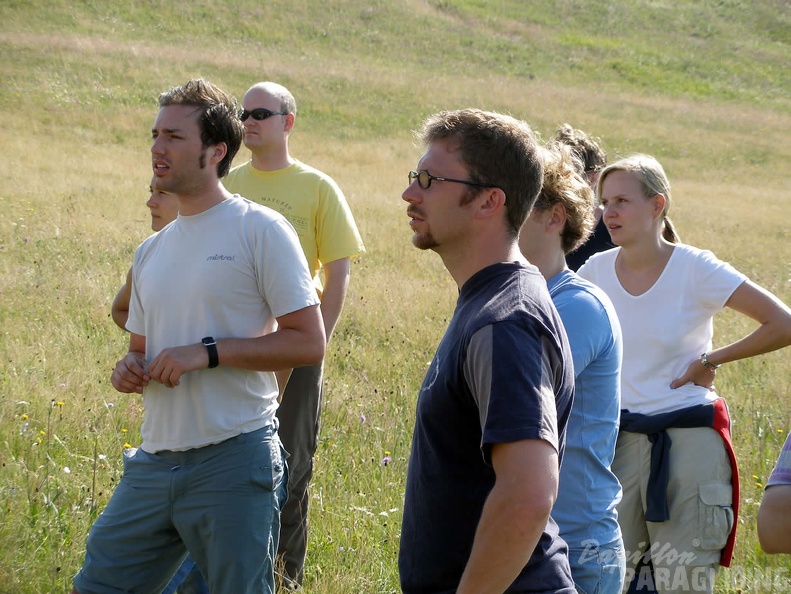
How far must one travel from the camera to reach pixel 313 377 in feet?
13.9

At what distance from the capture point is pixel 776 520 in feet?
6.51

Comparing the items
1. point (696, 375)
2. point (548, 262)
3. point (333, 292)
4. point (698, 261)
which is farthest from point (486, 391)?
point (333, 292)

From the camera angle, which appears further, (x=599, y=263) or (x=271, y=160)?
(x=271, y=160)

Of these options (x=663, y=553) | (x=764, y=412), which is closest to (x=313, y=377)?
(x=663, y=553)

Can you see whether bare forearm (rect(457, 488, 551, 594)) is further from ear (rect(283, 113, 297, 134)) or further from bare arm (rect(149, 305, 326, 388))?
ear (rect(283, 113, 297, 134))

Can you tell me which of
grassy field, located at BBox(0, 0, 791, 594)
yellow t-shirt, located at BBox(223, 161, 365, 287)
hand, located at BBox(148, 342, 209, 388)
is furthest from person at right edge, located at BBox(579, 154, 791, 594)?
hand, located at BBox(148, 342, 209, 388)

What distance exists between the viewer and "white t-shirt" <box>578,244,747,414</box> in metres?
3.75

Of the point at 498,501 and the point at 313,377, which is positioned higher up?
the point at 498,501

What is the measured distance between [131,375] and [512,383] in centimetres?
162

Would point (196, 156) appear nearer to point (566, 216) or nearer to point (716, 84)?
point (566, 216)

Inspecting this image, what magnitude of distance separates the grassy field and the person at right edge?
2.67 feet

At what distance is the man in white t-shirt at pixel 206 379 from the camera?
9.76ft

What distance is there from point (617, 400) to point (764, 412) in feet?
13.7

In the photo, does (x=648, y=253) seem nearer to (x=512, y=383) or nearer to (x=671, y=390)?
(x=671, y=390)
